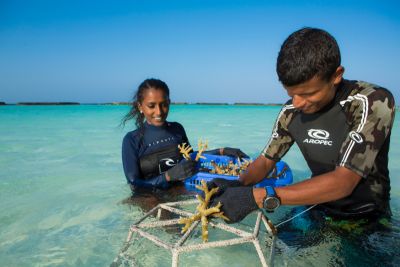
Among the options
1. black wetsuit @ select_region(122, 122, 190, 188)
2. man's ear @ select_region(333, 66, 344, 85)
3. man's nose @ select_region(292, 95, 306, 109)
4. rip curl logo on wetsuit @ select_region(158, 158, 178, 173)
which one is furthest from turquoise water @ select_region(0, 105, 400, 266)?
man's ear @ select_region(333, 66, 344, 85)

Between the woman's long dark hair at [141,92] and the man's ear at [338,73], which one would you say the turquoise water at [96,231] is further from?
the man's ear at [338,73]

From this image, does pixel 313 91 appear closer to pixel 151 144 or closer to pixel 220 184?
pixel 220 184

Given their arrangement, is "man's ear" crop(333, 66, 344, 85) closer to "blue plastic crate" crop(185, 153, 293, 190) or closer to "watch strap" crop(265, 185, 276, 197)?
"watch strap" crop(265, 185, 276, 197)

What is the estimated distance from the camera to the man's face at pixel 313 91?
1.86m

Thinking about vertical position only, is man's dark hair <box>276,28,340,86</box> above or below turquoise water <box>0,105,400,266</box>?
above

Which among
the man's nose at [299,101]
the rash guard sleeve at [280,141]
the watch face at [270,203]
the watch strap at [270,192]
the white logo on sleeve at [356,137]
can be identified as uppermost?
the man's nose at [299,101]

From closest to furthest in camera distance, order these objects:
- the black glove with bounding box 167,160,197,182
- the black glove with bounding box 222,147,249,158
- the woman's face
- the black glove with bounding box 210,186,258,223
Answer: the black glove with bounding box 210,186,258,223, the black glove with bounding box 167,160,197,182, the woman's face, the black glove with bounding box 222,147,249,158

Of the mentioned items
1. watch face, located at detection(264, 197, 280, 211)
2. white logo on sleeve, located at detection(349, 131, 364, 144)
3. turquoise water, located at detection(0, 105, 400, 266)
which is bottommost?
turquoise water, located at detection(0, 105, 400, 266)

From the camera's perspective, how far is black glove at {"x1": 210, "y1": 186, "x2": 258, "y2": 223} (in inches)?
66.7

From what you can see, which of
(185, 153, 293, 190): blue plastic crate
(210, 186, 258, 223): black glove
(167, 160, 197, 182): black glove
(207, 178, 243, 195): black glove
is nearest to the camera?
(210, 186, 258, 223): black glove

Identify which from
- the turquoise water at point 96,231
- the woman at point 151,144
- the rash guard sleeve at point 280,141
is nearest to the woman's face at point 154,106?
the woman at point 151,144

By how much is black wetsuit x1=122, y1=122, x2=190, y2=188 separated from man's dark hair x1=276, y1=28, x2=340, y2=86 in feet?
7.11

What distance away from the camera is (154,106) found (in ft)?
12.4

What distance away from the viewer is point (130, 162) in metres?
3.58
